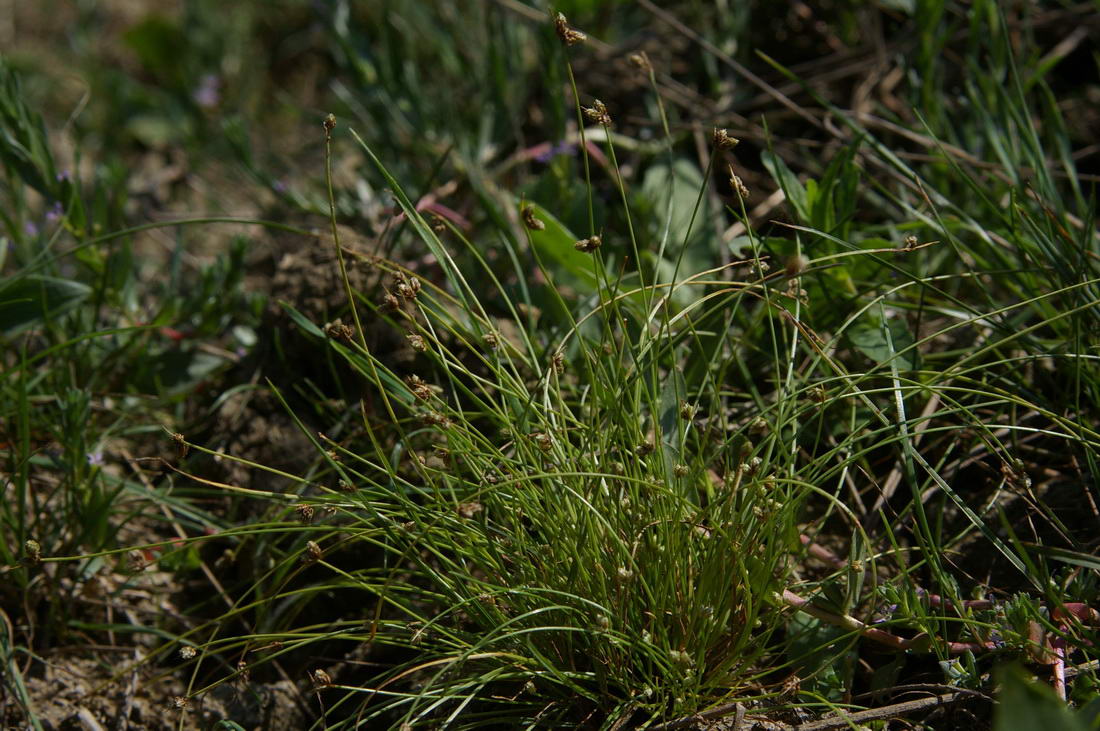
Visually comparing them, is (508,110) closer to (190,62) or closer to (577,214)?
(577,214)

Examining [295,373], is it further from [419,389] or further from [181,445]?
[419,389]

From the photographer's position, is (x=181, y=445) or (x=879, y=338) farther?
(x=879, y=338)

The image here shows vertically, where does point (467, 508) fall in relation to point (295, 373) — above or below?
above

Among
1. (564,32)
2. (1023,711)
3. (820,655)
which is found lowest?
(820,655)

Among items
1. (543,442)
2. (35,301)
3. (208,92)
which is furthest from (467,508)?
(208,92)

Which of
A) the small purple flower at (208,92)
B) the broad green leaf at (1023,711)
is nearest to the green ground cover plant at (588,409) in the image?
the broad green leaf at (1023,711)

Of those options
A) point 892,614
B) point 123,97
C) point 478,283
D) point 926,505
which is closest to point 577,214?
point 478,283
